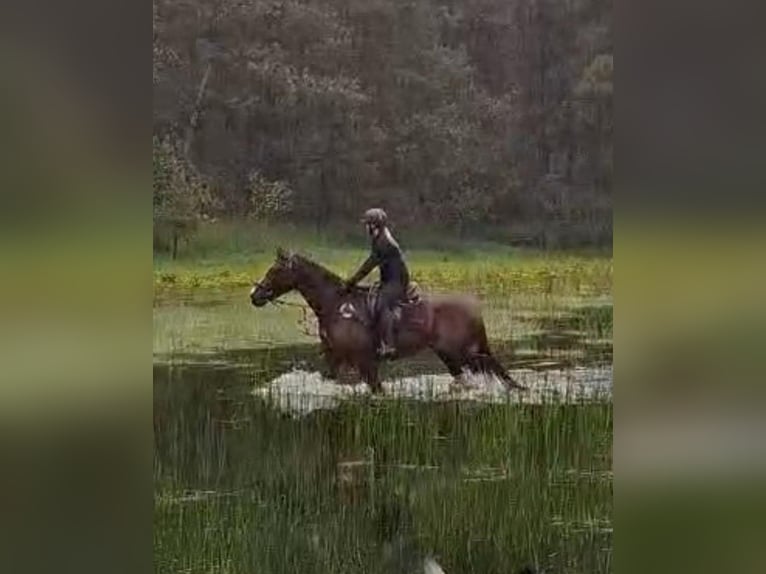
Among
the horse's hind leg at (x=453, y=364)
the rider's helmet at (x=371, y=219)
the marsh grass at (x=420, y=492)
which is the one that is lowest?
the marsh grass at (x=420, y=492)

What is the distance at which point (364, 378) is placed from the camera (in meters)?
3.35

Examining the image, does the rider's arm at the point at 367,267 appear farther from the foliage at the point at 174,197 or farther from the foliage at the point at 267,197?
the foliage at the point at 174,197

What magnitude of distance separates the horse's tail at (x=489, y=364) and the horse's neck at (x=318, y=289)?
1.36 ft

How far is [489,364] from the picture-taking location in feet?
11.0

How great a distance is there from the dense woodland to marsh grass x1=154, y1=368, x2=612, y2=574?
53 centimetres

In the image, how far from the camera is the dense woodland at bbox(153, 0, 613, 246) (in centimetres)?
327

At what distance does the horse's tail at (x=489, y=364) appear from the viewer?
3.34m

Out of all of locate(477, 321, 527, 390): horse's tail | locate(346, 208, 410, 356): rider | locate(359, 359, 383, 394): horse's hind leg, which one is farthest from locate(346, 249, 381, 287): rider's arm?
locate(477, 321, 527, 390): horse's tail

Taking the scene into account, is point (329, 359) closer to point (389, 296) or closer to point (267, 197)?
point (389, 296)

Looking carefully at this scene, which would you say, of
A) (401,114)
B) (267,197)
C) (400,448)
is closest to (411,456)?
(400,448)

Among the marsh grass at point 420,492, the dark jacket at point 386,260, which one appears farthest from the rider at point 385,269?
the marsh grass at point 420,492

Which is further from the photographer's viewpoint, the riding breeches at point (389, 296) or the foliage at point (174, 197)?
the riding breeches at point (389, 296)
